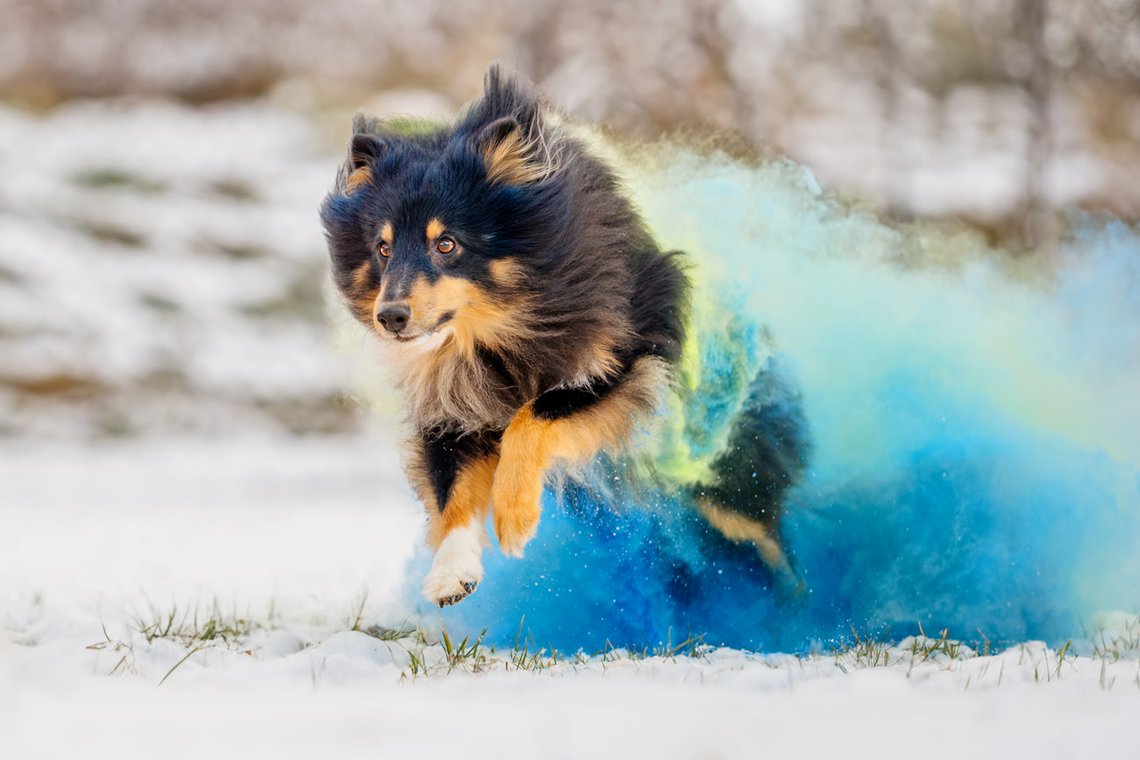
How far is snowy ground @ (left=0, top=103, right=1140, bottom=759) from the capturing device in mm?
2420

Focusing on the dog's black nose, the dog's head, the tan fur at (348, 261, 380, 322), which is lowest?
the tan fur at (348, 261, 380, 322)

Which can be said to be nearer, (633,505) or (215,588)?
(633,505)

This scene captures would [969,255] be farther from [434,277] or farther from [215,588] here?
[215,588]

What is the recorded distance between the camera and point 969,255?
4301 mm

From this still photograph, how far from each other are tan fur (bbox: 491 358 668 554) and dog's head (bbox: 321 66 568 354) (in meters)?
0.32

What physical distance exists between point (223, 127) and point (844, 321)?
50.6ft

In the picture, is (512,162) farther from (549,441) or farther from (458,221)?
(549,441)

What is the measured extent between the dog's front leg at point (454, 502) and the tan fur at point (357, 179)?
0.78 m

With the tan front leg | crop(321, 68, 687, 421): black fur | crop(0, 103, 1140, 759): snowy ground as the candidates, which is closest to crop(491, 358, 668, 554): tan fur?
the tan front leg

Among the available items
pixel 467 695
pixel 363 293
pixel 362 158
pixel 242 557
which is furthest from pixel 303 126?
pixel 467 695

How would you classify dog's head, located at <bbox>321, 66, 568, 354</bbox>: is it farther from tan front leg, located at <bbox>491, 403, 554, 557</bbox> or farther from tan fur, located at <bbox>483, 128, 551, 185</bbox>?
tan front leg, located at <bbox>491, 403, 554, 557</bbox>

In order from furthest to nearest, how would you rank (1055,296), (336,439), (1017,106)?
(1017,106)
(336,439)
(1055,296)

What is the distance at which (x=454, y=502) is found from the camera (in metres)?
3.45

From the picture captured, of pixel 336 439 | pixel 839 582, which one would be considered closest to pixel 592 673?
pixel 839 582
